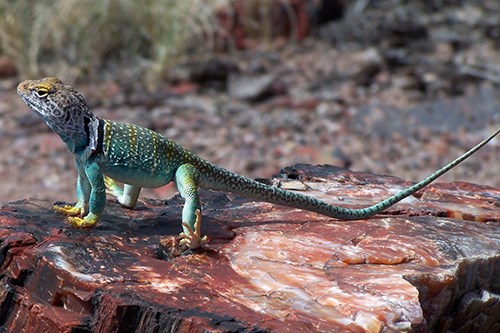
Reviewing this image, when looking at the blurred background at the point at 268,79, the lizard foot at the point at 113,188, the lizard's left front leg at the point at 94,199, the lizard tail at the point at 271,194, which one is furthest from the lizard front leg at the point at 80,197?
the blurred background at the point at 268,79

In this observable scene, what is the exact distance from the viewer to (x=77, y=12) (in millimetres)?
9852

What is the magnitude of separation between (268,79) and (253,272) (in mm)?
6520

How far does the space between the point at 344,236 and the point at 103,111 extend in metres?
5.70

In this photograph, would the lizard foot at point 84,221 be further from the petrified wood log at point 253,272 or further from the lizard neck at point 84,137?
the lizard neck at point 84,137

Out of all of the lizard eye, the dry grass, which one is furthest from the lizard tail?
the dry grass

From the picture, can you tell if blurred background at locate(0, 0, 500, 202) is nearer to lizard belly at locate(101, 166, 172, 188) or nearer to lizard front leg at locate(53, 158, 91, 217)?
lizard front leg at locate(53, 158, 91, 217)

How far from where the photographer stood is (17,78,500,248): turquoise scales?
364 centimetres

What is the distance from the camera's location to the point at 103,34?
10117mm

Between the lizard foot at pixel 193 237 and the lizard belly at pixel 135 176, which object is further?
the lizard belly at pixel 135 176

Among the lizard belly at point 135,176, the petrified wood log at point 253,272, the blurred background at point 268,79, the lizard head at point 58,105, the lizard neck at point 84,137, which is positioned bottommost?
the petrified wood log at point 253,272

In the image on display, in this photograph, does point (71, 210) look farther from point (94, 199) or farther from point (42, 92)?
point (42, 92)

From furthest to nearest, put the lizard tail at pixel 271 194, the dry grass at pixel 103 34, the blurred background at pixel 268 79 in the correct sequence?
the dry grass at pixel 103 34, the blurred background at pixel 268 79, the lizard tail at pixel 271 194

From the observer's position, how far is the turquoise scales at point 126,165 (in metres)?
3.64

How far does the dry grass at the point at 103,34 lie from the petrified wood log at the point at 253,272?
578 centimetres
